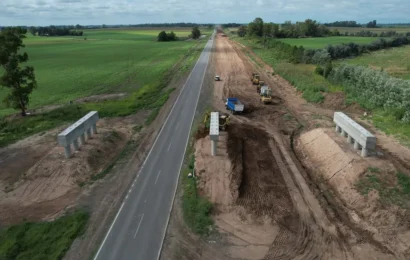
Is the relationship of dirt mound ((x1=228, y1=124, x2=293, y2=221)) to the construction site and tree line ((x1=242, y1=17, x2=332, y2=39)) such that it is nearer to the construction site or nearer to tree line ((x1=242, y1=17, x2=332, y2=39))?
the construction site

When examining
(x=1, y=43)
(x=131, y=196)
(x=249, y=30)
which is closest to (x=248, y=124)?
(x=131, y=196)

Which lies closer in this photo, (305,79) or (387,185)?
(387,185)

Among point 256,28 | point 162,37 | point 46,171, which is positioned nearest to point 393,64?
point 46,171

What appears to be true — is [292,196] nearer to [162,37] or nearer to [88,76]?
[88,76]

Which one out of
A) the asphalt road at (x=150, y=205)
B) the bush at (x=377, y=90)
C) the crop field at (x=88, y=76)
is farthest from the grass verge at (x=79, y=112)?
the bush at (x=377, y=90)

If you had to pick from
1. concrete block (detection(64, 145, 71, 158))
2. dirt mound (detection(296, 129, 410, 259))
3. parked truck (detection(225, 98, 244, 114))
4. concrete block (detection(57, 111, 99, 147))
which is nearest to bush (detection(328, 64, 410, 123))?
dirt mound (detection(296, 129, 410, 259))

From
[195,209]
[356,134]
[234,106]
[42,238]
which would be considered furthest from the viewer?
[234,106]

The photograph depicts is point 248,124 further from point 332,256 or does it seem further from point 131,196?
point 332,256
